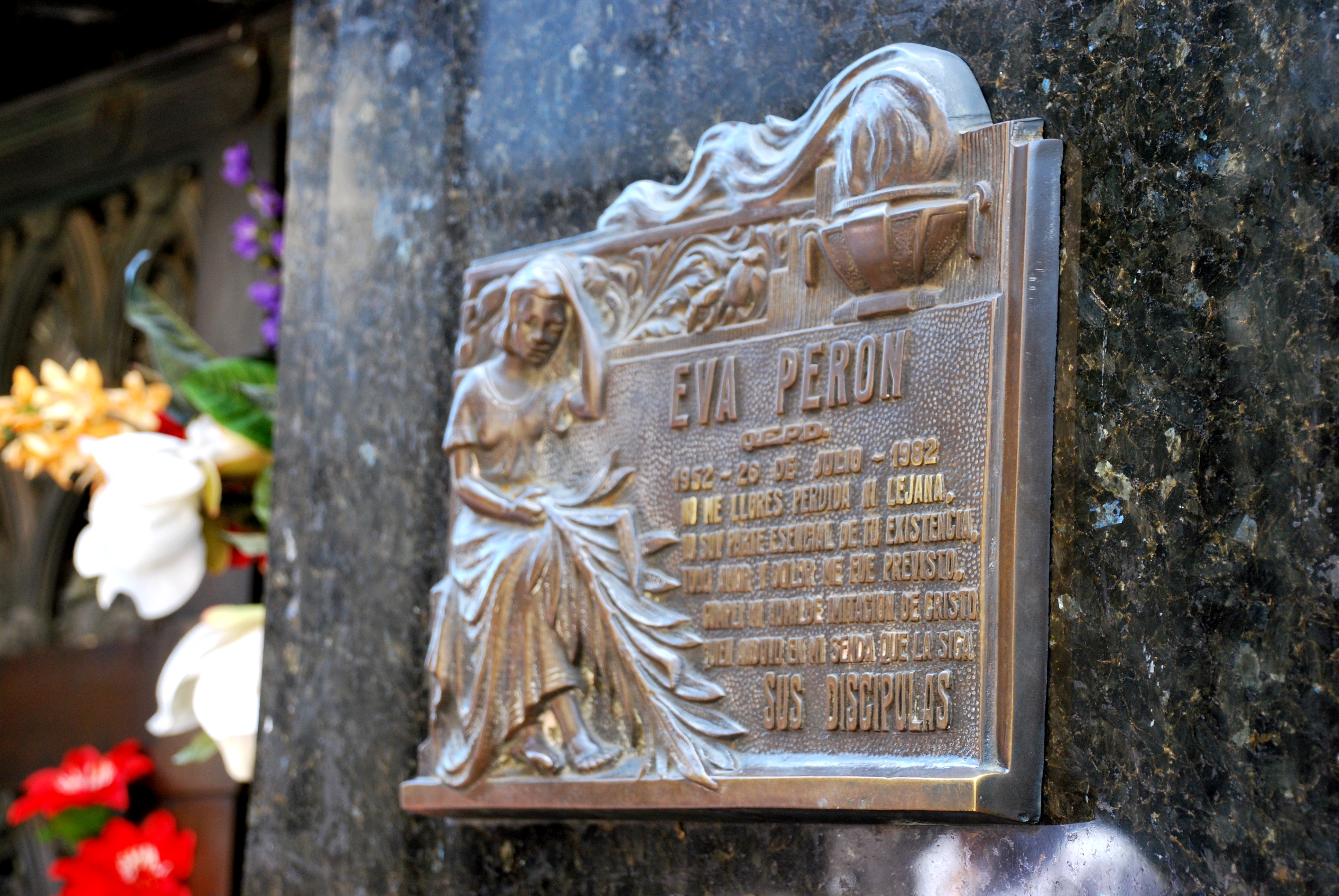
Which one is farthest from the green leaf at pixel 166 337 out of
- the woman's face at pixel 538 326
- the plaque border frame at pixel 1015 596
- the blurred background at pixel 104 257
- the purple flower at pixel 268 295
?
the plaque border frame at pixel 1015 596

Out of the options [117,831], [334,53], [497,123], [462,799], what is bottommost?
[117,831]

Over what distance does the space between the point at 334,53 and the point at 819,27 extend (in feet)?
3.76

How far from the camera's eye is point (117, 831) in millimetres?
3453

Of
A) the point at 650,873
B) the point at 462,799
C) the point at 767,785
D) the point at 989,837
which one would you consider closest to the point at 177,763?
the point at 462,799

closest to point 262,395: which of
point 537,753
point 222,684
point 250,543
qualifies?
point 250,543

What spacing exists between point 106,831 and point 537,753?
1762mm

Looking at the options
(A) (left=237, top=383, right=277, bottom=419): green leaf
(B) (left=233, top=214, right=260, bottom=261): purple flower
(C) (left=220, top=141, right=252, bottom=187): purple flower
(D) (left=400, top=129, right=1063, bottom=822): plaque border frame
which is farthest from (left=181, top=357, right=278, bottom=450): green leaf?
(D) (left=400, top=129, right=1063, bottom=822): plaque border frame

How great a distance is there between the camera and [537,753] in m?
2.23

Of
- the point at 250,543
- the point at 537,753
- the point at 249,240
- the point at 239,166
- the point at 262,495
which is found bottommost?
the point at 537,753

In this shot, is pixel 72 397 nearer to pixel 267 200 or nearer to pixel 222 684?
pixel 222 684

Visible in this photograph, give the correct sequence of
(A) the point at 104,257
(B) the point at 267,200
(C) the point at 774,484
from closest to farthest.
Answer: (C) the point at 774,484 → (B) the point at 267,200 → (A) the point at 104,257

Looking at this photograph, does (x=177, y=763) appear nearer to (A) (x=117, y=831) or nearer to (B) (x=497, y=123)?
(A) (x=117, y=831)

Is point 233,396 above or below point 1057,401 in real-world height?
above

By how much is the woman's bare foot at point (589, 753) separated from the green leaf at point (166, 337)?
1.52 metres
